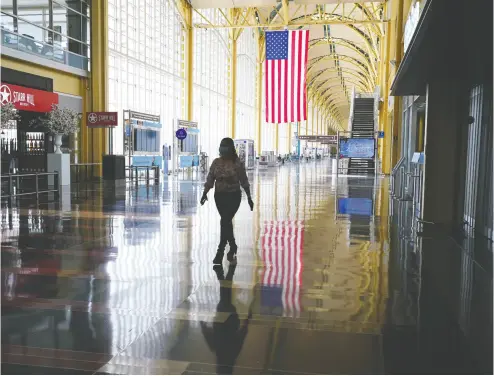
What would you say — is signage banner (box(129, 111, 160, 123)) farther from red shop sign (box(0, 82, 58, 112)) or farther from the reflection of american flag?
the reflection of american flag

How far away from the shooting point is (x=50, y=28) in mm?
21297

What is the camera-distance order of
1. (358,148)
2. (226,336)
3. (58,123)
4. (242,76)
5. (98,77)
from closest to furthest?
(226,336) < (58,123) < (98,77) < (358,148) < (242,76)

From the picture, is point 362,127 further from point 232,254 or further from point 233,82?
point 232,254

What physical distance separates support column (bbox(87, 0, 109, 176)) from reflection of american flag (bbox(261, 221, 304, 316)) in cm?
1479

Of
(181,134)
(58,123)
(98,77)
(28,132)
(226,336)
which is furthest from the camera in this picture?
(181,134)

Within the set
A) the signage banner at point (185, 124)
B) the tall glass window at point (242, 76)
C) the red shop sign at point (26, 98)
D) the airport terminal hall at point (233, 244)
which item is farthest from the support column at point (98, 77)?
the tall glass window at point (242, 76)

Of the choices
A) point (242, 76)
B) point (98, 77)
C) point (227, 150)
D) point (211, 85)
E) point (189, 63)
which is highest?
point (242, 76)

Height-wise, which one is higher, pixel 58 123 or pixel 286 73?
pixel 286 73

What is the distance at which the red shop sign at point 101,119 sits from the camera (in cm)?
2166

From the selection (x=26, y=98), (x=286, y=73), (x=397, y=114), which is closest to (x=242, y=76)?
(x=286, y=73)

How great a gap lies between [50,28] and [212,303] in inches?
759

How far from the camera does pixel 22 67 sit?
1914 centimetres

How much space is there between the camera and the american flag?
26125 mm

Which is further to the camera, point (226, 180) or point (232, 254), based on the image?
point (232, 254)
